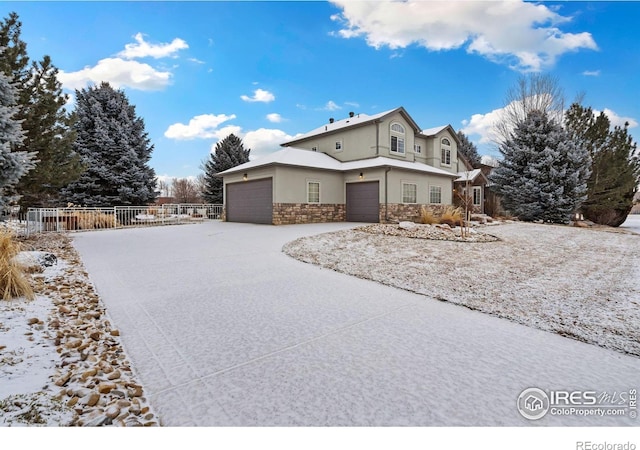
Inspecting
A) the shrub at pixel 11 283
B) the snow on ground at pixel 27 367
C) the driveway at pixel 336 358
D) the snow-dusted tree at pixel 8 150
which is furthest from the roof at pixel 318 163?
the snow on ground at pixel 27 367

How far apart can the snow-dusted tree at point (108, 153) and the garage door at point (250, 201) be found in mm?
6368

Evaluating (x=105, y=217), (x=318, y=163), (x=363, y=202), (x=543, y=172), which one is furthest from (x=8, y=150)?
(x=543, y=172)

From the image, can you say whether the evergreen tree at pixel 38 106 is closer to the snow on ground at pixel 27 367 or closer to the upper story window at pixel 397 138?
the snow on ground at pixel 27 367

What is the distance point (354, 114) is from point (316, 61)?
15.6 meters

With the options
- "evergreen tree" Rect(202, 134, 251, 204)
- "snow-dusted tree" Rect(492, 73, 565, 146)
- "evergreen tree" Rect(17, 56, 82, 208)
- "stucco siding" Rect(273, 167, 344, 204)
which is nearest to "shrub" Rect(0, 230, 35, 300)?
"evergreen tree" Rect(17, 56, 82, 208)

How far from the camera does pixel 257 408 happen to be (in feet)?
5.90

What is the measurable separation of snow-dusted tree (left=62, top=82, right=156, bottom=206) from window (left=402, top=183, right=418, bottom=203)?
49.1ft

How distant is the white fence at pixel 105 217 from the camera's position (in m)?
11.8

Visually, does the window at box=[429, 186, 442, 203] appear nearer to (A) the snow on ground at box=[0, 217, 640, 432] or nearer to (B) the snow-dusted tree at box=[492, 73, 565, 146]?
(B) the snow-dusted tree at box=[492, 73, 565, 146]

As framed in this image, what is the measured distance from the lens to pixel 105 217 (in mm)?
13945

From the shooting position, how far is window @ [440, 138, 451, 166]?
813 inches

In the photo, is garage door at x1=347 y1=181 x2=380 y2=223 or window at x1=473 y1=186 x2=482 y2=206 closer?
garage door at x1=347 y1=181 x2=380 y2=223

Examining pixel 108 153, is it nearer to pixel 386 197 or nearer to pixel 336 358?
pixel 386 197
